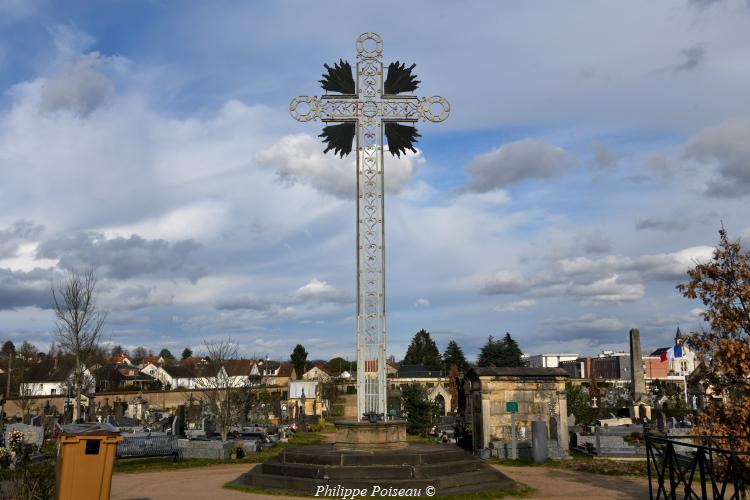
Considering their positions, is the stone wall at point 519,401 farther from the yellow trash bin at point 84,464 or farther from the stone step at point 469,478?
the yellow trash bin at point 84,464

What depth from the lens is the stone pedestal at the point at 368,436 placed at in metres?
14.9

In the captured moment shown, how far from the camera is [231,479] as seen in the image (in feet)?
54.4

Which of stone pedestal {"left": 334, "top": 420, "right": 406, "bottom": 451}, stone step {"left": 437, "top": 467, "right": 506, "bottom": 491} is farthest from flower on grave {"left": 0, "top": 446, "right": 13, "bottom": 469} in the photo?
stone step {"left": 437, "top": 467, "right": 506, "bottom": 491}

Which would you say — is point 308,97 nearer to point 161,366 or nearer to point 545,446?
point 545,446

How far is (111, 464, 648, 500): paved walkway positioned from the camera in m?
13.6

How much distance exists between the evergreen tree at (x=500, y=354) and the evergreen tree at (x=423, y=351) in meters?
20.4

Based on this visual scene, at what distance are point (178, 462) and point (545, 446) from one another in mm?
11909

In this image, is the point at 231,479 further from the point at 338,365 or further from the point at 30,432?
the point at 338,365

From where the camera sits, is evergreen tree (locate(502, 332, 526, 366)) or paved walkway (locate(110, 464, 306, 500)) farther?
evergreen tree (locate(502, 332, 526, 366))

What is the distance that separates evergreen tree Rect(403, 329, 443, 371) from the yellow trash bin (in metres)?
92.0

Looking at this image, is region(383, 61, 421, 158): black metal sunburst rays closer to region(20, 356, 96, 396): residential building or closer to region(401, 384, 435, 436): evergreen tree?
region(401, 384, 435, 436): evergreen tree

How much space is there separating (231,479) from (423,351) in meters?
86.8

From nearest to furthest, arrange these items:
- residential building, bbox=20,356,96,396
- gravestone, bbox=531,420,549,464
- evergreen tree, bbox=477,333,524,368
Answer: gravestone, bbox=531,420,549,464
residential building, bbox=20,356,96,396
evergreen tree, bbox=477,333,524,368

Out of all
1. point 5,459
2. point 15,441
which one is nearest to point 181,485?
point 5,459
